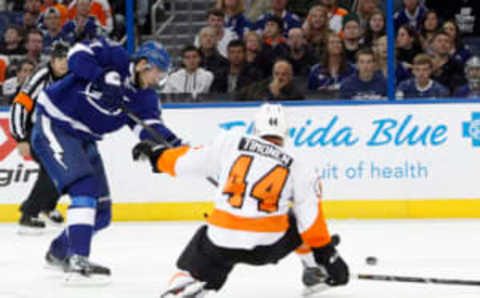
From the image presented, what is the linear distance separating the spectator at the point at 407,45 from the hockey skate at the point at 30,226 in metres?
2.77

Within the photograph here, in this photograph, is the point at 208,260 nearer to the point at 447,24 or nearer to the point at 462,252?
the point at 462,252

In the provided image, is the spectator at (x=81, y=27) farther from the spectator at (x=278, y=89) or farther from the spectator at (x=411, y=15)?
the spectator at (x=411, y=15)

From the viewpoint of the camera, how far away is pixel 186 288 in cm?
425

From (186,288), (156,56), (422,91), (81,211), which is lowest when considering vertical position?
(186,288)

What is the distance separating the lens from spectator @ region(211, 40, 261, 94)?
7.70 m

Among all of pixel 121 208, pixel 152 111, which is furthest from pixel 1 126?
pixel 152 111

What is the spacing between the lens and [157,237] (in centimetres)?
676

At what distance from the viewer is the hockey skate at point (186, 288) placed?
4242mm

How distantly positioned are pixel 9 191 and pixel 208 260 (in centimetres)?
369

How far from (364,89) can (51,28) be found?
2.59 m

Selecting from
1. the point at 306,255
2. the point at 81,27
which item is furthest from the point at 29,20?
the point at 306,255

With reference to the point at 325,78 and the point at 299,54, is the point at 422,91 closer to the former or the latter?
the point at 325,78

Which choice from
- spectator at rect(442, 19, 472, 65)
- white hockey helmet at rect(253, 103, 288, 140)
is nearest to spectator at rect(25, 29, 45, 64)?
spectator at rect(442, 19, 472, 65)

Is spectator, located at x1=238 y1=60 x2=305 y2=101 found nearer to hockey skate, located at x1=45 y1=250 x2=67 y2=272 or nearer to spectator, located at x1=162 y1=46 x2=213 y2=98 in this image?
spectator, located at x1=162 y1=46 x2=213 y2=98
